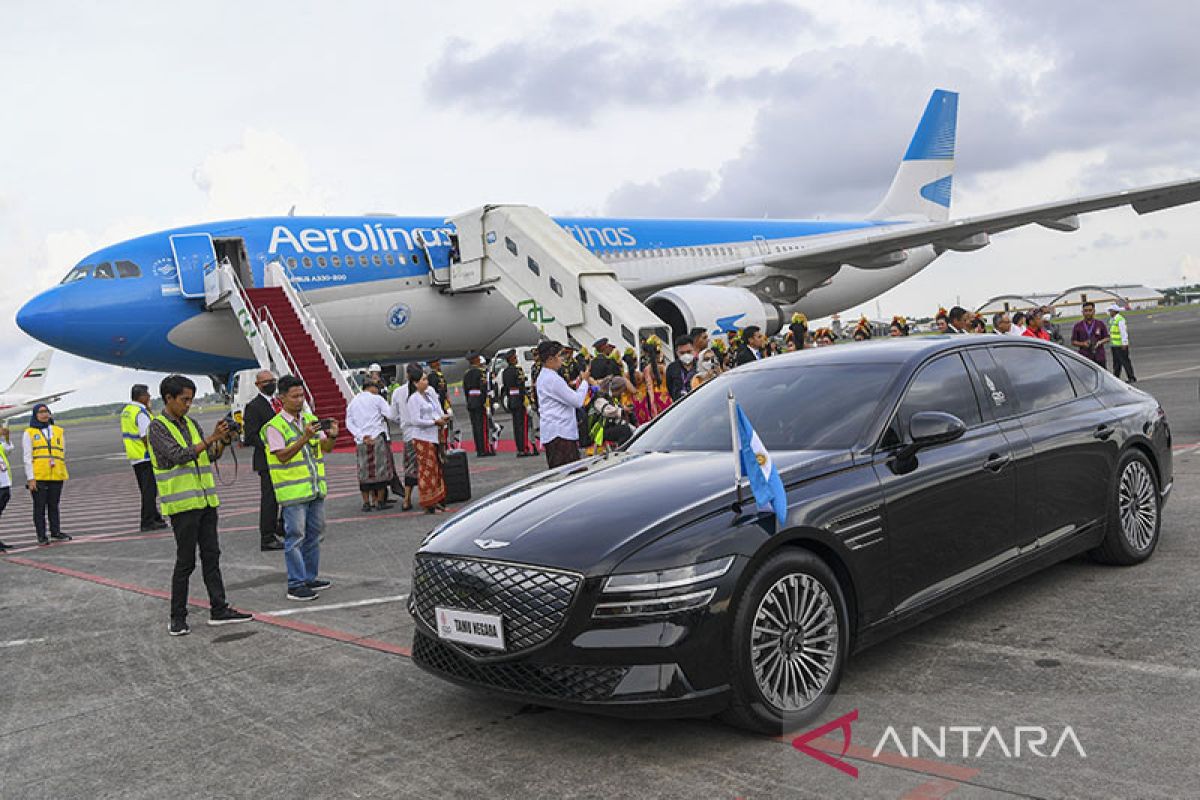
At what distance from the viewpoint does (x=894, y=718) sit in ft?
12.7

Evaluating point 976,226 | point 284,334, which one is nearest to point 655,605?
point 284,334

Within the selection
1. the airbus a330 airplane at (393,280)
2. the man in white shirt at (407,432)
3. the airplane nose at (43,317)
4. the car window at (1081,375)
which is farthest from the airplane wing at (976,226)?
the car window at (1081,375)

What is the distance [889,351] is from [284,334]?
15.1 meters

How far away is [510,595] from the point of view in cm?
385

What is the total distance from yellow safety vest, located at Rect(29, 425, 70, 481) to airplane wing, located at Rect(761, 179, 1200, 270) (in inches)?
603

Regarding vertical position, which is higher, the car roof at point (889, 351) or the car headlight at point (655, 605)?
the car roof at point (889, 351)

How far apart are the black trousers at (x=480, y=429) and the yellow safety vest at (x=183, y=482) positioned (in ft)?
31.9

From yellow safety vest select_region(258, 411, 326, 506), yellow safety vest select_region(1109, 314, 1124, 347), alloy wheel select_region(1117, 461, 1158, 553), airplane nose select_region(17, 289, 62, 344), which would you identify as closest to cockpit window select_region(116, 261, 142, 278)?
airplane nose select_region(17, 289, 62, 344)

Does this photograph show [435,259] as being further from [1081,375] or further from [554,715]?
[554,715]

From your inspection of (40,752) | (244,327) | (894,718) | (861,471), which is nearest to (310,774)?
(40,752)

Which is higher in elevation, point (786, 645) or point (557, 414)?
point (557, 414)

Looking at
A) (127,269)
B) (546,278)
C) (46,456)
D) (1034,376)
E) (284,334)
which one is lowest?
(1034,376)

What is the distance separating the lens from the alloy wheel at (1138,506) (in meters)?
5.82

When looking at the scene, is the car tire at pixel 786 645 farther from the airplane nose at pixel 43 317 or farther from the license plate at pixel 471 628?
the airplane nose at pixel 43 317
